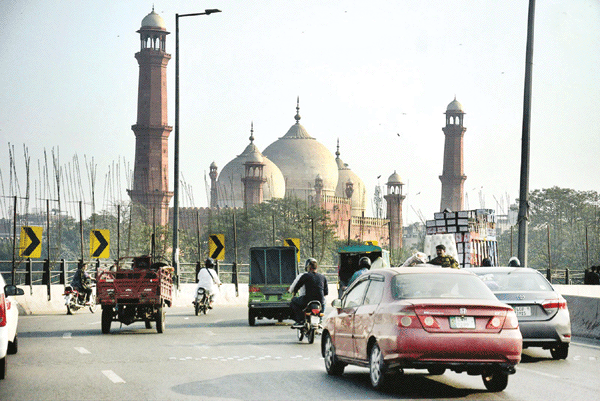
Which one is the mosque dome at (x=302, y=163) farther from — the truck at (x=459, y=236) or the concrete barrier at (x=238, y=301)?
the concrete barrier at (x=238, y=301)

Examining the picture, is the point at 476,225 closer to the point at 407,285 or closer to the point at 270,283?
the point at 270,283

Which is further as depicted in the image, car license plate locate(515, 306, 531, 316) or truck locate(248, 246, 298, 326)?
truck locate(248, 246, 298, 326)

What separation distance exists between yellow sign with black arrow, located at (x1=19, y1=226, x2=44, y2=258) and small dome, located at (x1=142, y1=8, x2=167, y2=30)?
54.2 m

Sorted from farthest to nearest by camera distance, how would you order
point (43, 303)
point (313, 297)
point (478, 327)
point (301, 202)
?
point (301, 202) → point (43, 303) → point (313, 297) → point (478, 327)

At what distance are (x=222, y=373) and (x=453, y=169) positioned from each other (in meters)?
94.6

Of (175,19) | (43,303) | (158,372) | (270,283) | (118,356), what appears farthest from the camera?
(175,19)

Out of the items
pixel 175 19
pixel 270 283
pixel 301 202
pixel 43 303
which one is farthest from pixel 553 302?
pixel 301 202

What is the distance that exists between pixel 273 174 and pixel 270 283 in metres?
82.6

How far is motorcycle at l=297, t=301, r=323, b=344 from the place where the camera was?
1596 cm

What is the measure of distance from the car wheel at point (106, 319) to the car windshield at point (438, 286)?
370 inches

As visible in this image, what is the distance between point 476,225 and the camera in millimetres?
36469

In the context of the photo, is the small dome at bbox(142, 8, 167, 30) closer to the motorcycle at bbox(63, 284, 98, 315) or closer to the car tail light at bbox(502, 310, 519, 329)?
the motorcycle at bbox(63, 284, 98, 315)

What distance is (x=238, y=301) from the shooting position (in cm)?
3366

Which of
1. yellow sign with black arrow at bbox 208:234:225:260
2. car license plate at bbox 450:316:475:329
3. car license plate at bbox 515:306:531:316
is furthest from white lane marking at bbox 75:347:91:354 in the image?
yellow sign with black arrow at bbox 208:234:225:260
